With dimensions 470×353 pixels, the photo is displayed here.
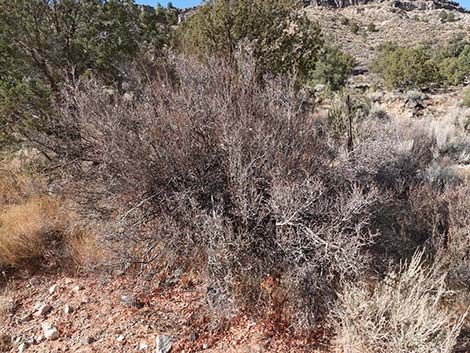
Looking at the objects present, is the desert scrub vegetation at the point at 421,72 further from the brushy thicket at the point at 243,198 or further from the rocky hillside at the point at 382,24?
the brushy thicket at the point at 243,198

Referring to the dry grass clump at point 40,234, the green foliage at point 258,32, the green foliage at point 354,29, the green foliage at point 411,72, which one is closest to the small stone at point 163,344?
the dry grass clump at point 40,234

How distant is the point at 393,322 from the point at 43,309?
2839 millimetres

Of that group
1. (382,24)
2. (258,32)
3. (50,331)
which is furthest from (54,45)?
(382,24)

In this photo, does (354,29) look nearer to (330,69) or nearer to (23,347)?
(330,69)

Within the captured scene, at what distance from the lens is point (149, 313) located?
2576 millimetres

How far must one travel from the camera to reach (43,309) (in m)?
2.70

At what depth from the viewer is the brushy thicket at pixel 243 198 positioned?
7.75ft

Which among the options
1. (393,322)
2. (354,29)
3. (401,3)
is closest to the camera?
(393,322)

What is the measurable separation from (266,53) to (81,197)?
15.4 feet

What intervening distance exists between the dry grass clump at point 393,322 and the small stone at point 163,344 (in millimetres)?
1263

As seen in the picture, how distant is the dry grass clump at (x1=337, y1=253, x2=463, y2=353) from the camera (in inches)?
75.0

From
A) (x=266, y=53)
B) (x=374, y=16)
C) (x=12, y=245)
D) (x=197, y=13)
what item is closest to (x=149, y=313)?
(x=12, y=245)

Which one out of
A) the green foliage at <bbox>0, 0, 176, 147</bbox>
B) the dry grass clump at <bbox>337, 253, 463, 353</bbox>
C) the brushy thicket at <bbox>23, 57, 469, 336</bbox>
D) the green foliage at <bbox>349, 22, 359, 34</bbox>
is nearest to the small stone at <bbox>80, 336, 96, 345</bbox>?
the brushy thicket at <bbox>23, 57, 469, 336</bbox>

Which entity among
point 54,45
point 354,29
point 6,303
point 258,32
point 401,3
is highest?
point 401,3
